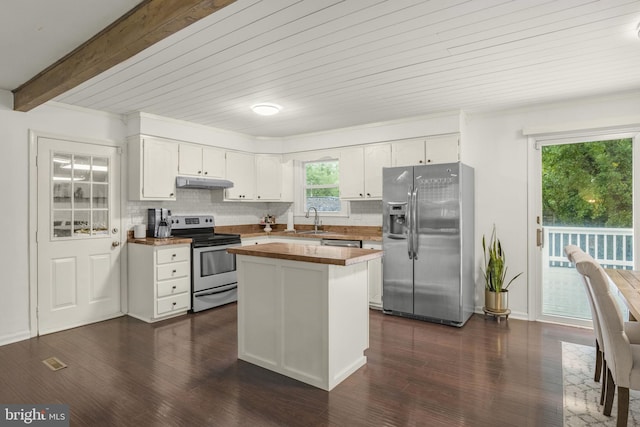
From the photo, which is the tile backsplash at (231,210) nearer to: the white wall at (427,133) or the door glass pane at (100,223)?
the white wall at (427,133)

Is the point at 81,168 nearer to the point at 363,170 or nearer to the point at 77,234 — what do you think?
the point at 77,234

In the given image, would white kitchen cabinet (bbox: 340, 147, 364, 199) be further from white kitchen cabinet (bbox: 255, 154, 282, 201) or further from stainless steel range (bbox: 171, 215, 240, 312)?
stainless steel range (bbox: 171, 215, 240, 312)

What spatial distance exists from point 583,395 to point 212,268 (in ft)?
12.8

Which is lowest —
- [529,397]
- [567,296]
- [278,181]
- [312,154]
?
[529,397]

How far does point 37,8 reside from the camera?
210 cm

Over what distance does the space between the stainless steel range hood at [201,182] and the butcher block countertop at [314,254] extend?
2010 mm

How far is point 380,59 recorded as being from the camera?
109 inches

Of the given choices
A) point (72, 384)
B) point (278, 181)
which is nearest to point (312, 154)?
point (278, 181)

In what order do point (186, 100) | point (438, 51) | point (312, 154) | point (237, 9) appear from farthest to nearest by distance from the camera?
point (312, 154) < point (186, 100) < point (438, 51) < point (237, 9)

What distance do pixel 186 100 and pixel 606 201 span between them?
459 centimetres

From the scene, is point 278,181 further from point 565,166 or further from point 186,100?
point 565,166

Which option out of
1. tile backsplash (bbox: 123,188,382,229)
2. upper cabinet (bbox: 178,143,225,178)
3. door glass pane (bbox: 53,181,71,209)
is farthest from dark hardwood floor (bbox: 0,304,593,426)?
upper cabinet (bbox: 178,143,225,178)

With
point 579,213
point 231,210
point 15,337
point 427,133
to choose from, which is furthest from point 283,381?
point 579,213

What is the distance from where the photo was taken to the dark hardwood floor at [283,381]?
225 centimetres
